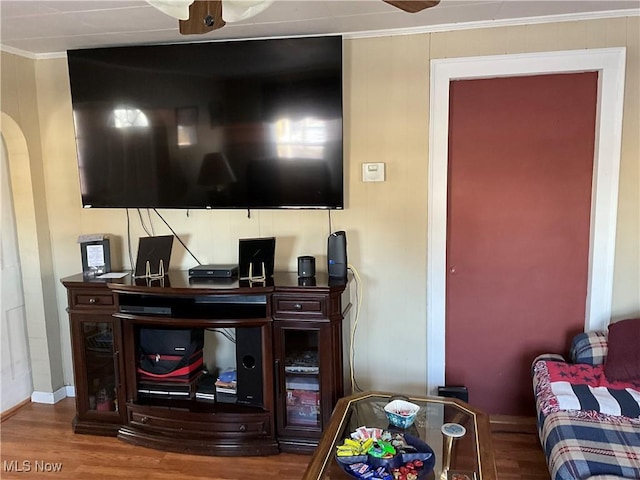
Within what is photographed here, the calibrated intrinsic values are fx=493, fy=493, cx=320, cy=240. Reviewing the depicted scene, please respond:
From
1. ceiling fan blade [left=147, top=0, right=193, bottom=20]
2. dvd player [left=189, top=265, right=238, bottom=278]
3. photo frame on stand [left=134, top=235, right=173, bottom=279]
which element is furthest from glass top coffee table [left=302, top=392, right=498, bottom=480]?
ceiling fan blade [left=147, top=0, right=193, bottom=20]

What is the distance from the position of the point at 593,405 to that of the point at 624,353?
0.39 m

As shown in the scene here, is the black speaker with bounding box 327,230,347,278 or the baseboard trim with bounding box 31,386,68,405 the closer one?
the black speaker with bounding box 327,230,347,278

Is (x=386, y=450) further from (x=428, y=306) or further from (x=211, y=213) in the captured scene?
(x=211, y=213)

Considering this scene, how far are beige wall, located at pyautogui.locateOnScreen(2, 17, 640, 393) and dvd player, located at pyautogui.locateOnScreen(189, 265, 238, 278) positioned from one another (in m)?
0.22

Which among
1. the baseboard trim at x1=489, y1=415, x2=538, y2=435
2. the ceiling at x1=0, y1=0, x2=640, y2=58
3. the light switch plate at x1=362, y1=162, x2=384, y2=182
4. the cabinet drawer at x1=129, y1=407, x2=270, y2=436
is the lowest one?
the baseboard trim at x1=489, y1=415, x2=538, y2=435

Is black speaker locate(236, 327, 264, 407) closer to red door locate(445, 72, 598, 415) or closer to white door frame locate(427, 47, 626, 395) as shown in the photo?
white door frame locate(427, 47, 626, 395)

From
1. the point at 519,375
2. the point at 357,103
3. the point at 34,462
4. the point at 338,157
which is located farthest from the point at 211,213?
the point at 519,375

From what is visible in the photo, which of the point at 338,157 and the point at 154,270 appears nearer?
the point at 338,157

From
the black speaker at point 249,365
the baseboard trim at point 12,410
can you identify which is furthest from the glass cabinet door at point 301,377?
the baseboard trim at point 12,410

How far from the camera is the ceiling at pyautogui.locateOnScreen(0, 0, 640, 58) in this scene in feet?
7.52

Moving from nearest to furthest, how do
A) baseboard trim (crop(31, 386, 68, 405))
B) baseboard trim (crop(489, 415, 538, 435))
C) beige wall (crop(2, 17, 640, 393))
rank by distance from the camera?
beige wall (crop(2, 17, 640, 393)) < baseboard trim (crop(489, 415, 538, 435)) < baseboard trim (crop(31, 386, 68, 405))

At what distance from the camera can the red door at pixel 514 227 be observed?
8.75 feet

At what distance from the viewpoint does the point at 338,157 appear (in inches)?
104

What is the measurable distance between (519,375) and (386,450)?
1.41m
